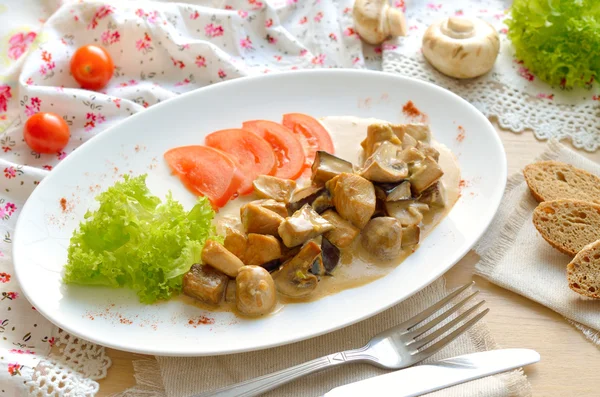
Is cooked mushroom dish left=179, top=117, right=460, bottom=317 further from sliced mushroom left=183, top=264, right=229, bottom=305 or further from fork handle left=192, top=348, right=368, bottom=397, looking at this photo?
fork handle left=192, top=348, right=368, bottom=397

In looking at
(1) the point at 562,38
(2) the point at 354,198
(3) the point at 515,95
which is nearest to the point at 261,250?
(2) the point at 354,198

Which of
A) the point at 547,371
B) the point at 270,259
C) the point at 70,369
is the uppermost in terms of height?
the point at 270,259

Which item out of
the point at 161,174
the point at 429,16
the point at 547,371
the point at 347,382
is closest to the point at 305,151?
the point at 161,174

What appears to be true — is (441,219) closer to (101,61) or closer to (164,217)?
(164,217)

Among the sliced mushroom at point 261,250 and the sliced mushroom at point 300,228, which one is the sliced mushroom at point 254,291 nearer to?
the sliced mushroom at point 261,250

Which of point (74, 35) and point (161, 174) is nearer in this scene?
point (161, 174)

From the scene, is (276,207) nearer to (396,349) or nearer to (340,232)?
(340,232)

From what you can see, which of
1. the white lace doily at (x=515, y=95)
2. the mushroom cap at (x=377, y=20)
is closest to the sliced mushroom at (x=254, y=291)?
the white lace doily at (x=515, y=95)

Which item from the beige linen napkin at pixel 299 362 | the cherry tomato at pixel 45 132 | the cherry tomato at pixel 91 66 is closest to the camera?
the beige linen napkin at pixel 299 362
